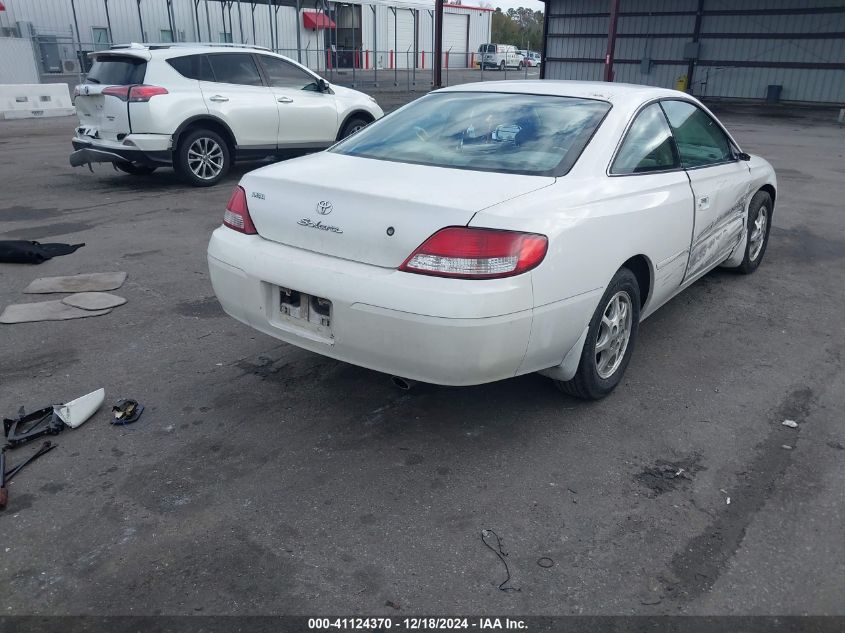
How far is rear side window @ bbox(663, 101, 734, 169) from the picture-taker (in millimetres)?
4434

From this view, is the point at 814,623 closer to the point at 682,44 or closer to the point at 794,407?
the point at 794,407

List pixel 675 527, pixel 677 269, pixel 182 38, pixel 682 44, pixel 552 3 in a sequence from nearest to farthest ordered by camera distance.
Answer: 1. pixel 675 527
2. pixel 677 269
3. pixel 682 44
4. pixel 552 3
5. pixel 182 38

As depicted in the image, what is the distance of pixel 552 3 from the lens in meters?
29.2

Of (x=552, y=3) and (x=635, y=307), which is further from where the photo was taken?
(x=552, y=3)

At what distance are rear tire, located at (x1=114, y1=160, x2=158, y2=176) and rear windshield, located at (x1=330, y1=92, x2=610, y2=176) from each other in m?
6.79

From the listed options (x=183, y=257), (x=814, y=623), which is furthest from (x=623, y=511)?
(x=183, y=257)

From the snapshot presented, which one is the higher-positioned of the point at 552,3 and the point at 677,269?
the point at 552,3

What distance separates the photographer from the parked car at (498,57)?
51188mm

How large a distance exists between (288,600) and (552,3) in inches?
1203

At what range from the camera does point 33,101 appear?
60.1 feet

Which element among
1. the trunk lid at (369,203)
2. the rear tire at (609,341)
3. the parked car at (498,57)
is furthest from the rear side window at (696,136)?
the parked car at (498,57)

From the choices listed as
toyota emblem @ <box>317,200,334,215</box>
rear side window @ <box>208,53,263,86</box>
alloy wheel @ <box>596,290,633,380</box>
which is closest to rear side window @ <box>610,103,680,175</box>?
alloy wheel @ <box>596,290,633,380</box>

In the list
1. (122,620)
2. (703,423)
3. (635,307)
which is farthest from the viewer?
(635,307)

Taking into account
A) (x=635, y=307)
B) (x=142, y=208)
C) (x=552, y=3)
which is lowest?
(x=142, y=208)
